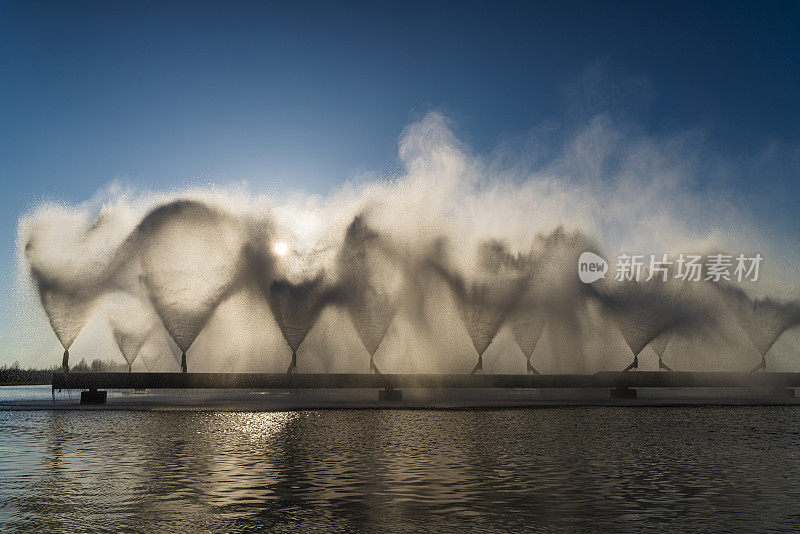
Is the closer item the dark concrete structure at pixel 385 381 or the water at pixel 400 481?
the water at pixel 400 481

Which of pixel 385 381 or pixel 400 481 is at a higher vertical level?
pixel 385 381

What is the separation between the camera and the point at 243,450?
29.8 meters

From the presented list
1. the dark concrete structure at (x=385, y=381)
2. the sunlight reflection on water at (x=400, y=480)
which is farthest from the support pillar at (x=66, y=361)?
the sunlight reflection on water at (x=400, y=480)

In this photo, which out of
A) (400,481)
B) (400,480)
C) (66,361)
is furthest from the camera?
(66,361)

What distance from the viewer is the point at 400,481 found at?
20.3m

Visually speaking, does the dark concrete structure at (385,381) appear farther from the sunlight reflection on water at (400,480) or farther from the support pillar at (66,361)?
the sunlight reflection on water at (400,480)

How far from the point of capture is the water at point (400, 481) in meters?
14.8

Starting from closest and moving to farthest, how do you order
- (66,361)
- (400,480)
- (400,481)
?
(400,481), (400,480), (66,361)

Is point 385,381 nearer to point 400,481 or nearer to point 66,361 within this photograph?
point 66,361

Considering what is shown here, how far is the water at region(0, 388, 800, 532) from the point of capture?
48.4 ft

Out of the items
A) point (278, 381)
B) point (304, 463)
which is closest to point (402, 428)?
point (304, 463)

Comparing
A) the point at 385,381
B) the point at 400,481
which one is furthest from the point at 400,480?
the point at 385,381

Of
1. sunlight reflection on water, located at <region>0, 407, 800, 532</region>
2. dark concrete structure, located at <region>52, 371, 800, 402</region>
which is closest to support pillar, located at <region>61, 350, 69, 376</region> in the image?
dark concrete structure, located at <region>52, 371, 800, 402</region>

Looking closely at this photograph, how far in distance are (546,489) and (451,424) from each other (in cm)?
2712
